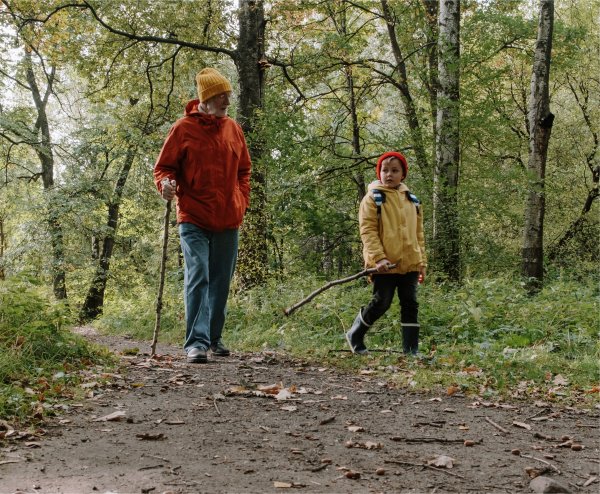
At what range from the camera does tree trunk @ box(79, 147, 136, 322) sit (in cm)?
1916

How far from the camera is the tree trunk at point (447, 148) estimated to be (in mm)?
10043

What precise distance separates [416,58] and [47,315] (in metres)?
14.4

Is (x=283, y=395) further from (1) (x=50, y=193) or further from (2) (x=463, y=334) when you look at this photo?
(1) (x=50, y=193)

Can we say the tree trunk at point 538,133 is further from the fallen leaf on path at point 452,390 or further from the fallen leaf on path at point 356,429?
the fallen leaf on path at point 356,429

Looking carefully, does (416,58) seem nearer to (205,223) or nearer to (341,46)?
(341,46)

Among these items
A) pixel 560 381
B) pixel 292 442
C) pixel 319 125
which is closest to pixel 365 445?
pixel 292 442

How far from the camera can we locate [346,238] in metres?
13.3

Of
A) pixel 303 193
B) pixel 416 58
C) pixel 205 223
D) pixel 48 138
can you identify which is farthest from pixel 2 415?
pixel 48 138

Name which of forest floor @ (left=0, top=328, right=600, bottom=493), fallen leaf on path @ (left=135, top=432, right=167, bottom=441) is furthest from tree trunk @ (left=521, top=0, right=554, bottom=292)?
fallen leaf on path @ (left=135, top=432, right=167, bottom=441)

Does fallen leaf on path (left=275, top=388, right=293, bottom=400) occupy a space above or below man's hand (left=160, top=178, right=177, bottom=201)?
below

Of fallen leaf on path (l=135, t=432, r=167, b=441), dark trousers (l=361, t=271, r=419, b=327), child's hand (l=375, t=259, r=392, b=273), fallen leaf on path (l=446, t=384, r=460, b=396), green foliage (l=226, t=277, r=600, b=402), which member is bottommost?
fallen leaf on path (l=446, t=384, r=460, b=396)

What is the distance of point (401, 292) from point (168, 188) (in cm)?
261

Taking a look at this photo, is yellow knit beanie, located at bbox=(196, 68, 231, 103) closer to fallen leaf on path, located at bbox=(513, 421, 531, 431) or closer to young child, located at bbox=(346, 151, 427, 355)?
young child, located at bbox=(346, 151, 427, 355)

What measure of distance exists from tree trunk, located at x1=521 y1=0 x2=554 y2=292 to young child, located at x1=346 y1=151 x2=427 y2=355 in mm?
5177
